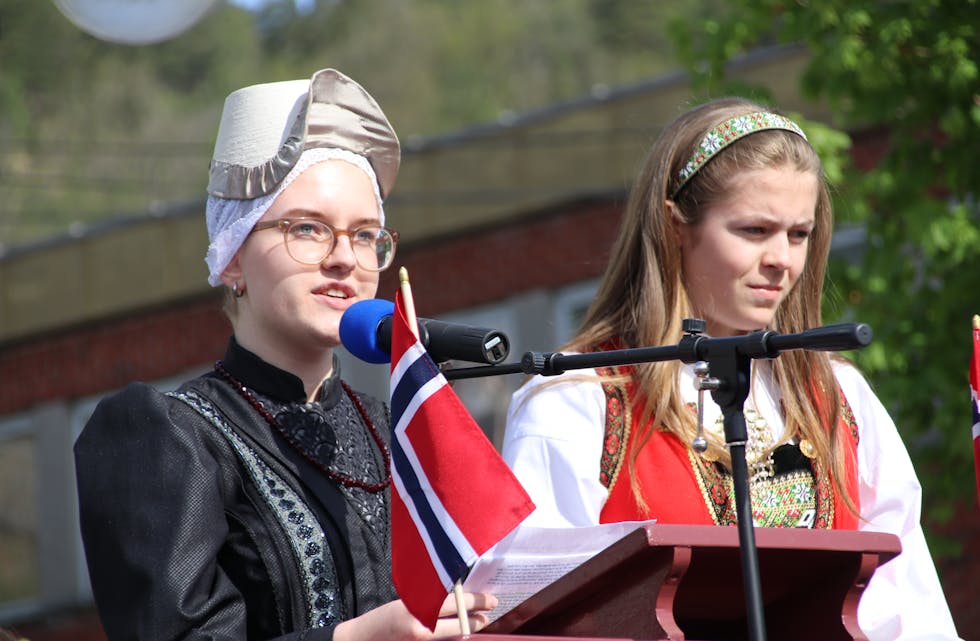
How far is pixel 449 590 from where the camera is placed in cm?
237

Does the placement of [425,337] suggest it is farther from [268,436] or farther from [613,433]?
[613,433]

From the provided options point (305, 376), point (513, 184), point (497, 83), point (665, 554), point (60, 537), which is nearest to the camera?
point (665, 554)

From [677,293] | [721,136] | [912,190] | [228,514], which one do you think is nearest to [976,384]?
[677,293]

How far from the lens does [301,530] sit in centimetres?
281

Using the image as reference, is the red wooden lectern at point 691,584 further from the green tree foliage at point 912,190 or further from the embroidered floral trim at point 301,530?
the green tree foliage at point 912,190

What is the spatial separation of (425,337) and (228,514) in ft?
1.79

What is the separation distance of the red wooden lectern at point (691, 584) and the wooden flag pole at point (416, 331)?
33mm

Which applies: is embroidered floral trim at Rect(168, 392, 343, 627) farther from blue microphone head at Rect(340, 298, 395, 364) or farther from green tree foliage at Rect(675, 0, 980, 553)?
green tree foliage at Rect(675, 0, 980, 553)

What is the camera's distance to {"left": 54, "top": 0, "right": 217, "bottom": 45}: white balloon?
16.6ft

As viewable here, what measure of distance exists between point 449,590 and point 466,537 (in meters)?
0.09

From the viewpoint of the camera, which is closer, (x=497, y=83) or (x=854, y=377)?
(x=854, y=377)

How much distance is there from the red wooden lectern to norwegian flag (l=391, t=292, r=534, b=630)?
Result: 0.38 feet

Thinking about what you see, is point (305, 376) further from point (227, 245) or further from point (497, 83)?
point (497, 83)

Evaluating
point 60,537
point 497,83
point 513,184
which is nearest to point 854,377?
point 513,184
